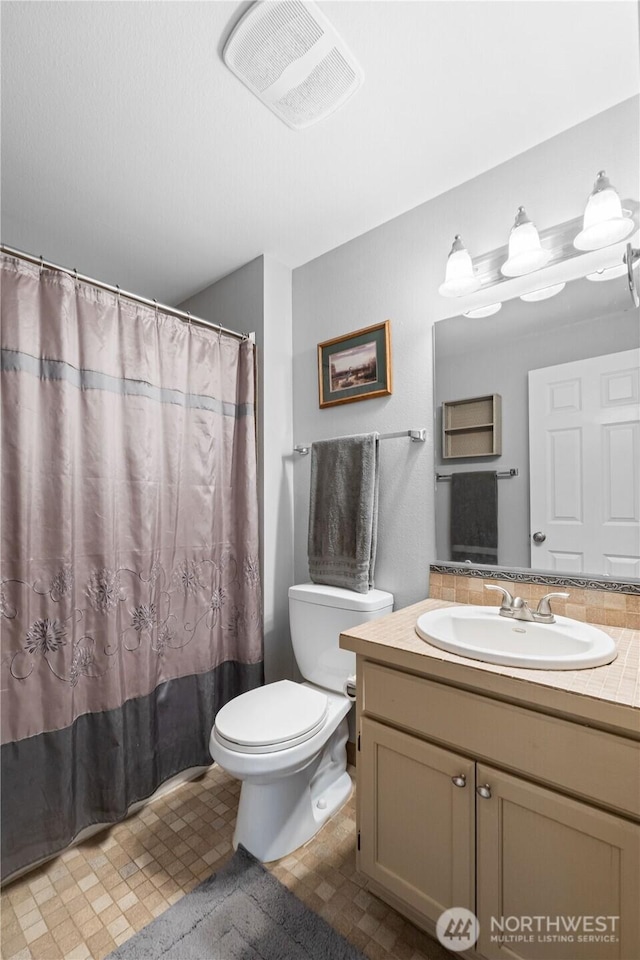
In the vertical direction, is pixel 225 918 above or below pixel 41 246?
below

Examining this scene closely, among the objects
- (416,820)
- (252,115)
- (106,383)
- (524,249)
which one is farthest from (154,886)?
(252,115)

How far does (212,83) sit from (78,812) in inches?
90.7

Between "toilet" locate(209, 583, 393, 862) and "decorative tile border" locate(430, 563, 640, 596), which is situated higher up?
"decorative tile border" locate(430, 563, 640, 596)

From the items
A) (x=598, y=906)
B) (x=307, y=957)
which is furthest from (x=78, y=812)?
(x=598, y=906)

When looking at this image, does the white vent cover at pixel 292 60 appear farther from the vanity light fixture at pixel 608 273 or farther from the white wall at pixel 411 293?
the vanity light fixture at pixel 608 273

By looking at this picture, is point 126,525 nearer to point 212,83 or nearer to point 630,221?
point 212,83

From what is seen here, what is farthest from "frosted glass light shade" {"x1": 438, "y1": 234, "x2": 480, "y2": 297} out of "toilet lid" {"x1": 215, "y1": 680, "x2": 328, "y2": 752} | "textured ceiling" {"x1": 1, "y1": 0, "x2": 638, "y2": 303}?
"toilet lid" {"x1": 215, "y1": 680, "x2": 328, "y2": 752}

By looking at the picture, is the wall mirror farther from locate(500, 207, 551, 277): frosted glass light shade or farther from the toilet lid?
the toilet lid

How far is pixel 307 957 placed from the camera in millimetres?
1098

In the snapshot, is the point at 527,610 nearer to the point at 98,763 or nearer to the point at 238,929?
the point at 238,929

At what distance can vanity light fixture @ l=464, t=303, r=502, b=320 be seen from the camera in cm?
155

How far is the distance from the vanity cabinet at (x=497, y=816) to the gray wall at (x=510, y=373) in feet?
2.06

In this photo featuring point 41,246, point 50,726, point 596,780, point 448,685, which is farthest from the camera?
point 41,246

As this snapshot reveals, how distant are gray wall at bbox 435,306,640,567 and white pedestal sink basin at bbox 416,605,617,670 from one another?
26 cm
